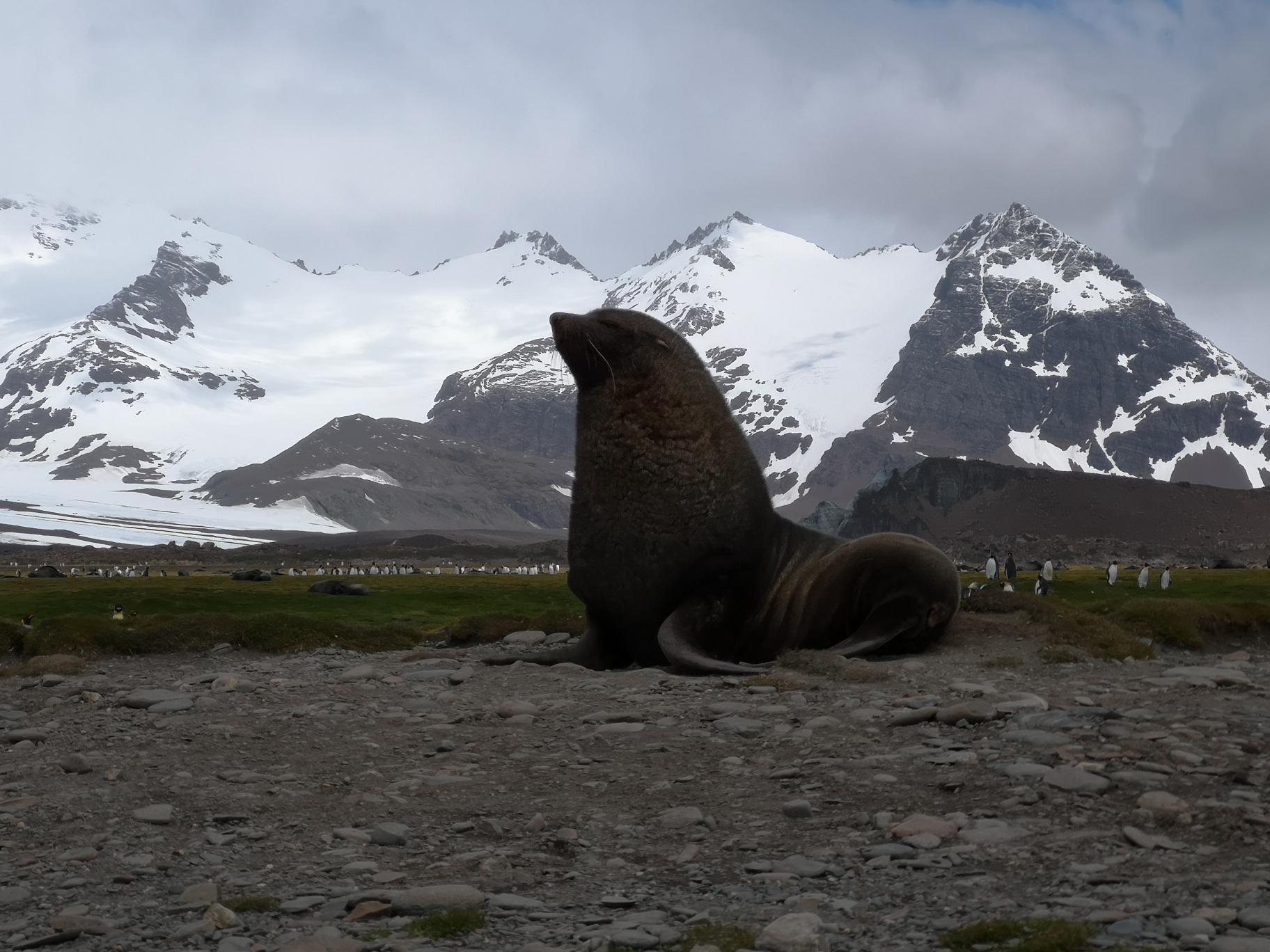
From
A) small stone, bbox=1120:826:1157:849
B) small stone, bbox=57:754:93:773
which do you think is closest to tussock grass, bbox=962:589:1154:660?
small stone, bbox=1120:826:1157:849

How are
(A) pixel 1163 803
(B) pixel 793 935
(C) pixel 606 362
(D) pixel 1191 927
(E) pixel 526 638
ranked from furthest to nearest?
(E) pixel 526 638 → (C) pixel 606 362 → (A) pixel 1163 803 → (B) pixel 793 935 → (D) pixel 1191 927

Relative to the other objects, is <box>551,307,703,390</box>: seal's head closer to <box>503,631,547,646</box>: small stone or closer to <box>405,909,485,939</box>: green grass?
<box>503,631,547,646</box>: small stone

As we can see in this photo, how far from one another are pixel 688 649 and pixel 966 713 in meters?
3.85

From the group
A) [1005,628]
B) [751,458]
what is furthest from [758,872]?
[1005,628]

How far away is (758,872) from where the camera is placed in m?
5.26

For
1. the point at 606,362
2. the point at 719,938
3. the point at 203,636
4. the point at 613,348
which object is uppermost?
the point at 613,348

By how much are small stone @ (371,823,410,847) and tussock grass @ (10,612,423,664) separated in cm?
1041

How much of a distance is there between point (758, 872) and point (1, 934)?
10.4 ft

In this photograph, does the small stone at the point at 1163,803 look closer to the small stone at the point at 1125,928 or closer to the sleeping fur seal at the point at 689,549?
the small stone at the point at 1125,928

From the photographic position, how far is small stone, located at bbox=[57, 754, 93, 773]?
7.48 m

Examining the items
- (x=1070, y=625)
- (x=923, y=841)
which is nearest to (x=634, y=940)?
(x=923, y=841)

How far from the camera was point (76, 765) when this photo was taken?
7.50 meters

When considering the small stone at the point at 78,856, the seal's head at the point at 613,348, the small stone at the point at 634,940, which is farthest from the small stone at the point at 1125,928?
the seal's head at the point at 613,348

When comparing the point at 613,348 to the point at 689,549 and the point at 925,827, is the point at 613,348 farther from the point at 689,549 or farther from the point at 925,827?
the point at 925,827
